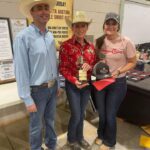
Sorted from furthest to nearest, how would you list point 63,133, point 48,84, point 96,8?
point 96,8 → point 63,133 → point 48,84

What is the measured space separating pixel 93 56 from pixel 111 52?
0.17 m

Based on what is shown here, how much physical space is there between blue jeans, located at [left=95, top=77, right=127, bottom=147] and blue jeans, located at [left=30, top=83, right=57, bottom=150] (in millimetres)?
466

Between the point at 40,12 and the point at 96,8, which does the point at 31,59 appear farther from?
the point at 96,8

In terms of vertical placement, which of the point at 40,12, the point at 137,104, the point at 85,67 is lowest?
the point at 137,104

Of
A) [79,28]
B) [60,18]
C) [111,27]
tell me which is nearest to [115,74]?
[111,27]

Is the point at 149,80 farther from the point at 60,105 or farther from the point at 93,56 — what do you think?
the point at 60,105

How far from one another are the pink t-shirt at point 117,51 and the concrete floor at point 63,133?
95cm

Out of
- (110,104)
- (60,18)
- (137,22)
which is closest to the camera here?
(110,104)

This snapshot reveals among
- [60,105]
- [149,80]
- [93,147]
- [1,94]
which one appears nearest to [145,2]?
[149,80]

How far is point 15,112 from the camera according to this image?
2.61 m

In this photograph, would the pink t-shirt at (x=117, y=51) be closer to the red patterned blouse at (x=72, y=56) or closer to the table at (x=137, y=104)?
the red patterned blouse at (x=72, y=56)

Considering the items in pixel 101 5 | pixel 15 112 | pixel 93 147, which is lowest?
pixel 93 147

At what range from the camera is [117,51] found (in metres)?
1.83

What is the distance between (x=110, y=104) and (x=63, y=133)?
0.86 meters
